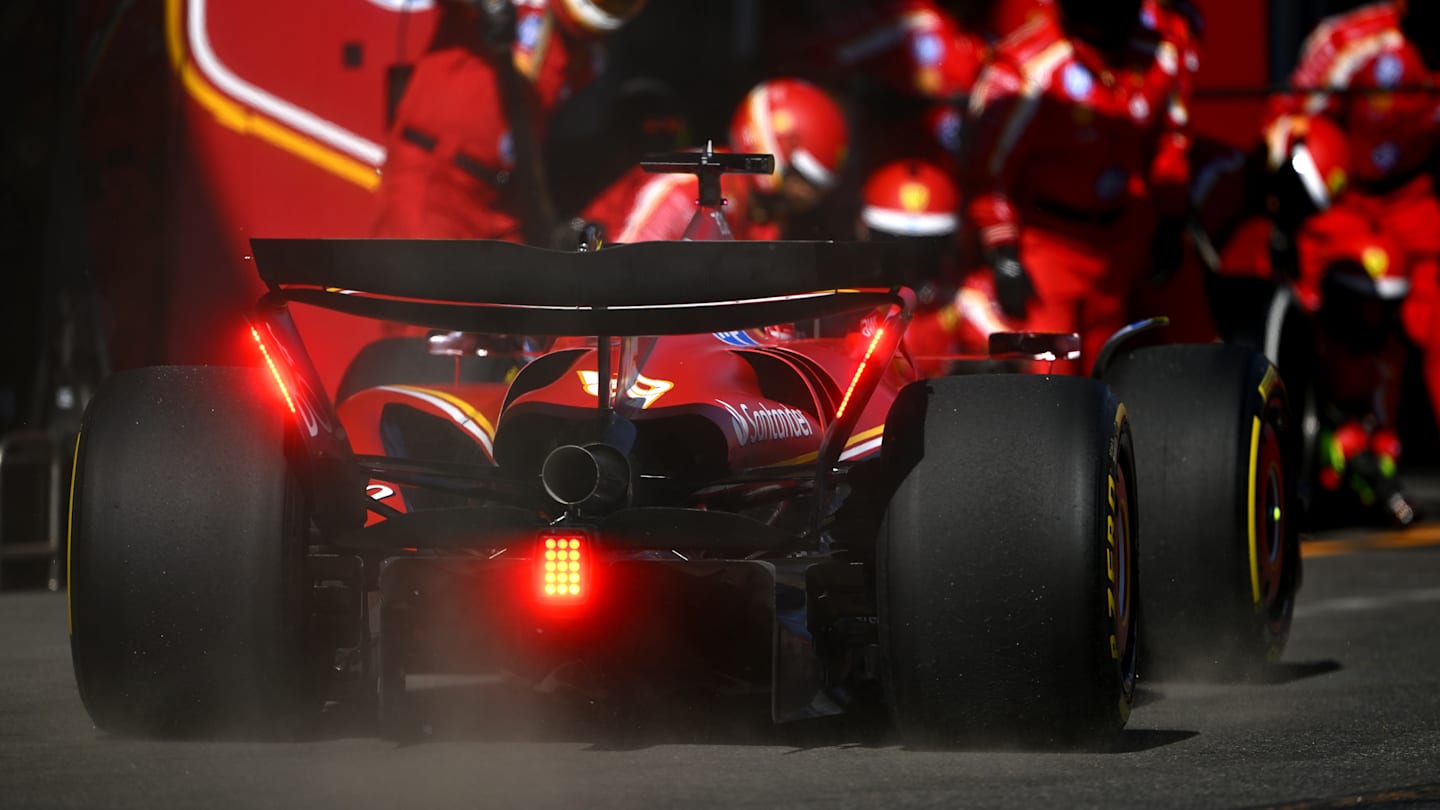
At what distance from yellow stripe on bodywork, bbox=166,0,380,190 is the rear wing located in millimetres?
4258

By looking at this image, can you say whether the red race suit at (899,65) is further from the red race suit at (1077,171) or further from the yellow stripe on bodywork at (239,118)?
the yellow stripe on bodywork at (239,118)

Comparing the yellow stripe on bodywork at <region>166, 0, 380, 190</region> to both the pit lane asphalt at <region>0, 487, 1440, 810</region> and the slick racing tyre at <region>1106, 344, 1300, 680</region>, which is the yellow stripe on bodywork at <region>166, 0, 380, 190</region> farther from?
the slick racing tyre at <region>1106, 344, 1300, 680</region>

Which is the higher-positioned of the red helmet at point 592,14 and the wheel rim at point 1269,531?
the red helmet at point 592,14

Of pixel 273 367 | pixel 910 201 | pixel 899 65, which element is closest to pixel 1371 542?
pixel 910 201

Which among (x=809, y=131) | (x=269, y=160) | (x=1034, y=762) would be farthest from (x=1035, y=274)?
(x=1034, y=762)

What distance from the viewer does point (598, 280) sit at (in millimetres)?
5242

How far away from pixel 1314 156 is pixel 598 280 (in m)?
9.24

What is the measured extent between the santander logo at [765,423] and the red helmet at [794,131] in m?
6.53

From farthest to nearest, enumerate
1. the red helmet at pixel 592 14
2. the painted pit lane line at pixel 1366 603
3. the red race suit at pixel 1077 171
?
the red race suit at pixel 1077 171, the red helmet at pixel 592 14, the painted pit lane line at pixel 1366 603

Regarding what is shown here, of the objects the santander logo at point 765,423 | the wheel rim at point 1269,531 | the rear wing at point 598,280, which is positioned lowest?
the wheel rim at point 1269,531

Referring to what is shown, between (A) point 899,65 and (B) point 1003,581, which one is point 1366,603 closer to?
(B) point 1003,581

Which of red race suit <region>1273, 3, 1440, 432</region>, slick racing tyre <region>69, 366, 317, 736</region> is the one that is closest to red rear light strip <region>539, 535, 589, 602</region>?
slick racing tyre <region>69, 366, 317, 736</region>

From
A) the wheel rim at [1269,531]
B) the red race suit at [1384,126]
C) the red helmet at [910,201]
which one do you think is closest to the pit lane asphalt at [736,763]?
the wheel rim at [1269,531]

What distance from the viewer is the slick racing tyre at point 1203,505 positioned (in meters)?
6.62
